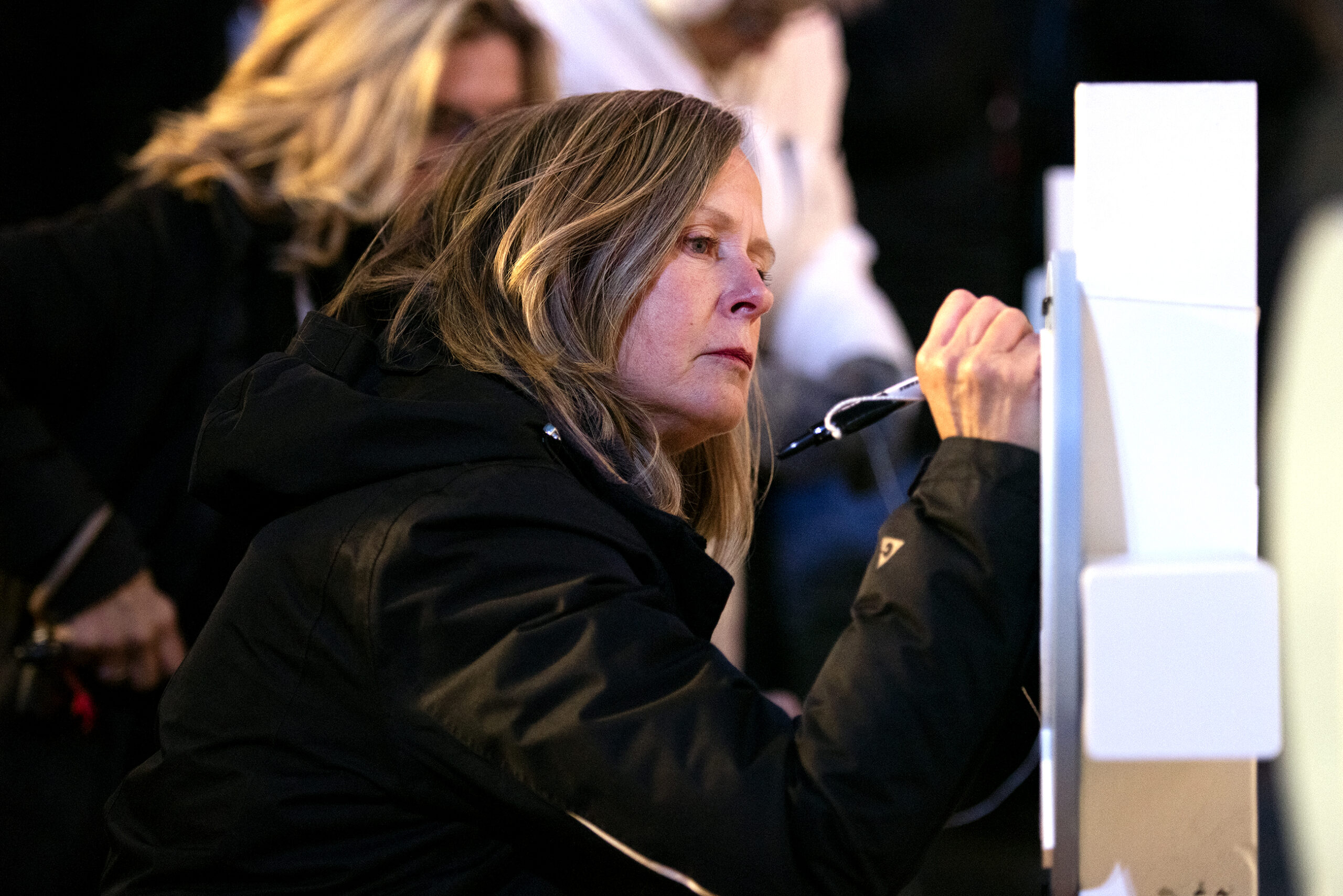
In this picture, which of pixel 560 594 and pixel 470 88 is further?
pixel 470 88

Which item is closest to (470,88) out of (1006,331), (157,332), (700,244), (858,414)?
(157,332)

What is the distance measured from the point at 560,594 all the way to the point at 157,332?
3.18 ft

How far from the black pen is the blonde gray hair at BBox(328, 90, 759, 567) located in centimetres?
11

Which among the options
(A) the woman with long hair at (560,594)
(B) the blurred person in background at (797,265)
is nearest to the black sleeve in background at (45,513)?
(A) the woman with long hair at (560,594)

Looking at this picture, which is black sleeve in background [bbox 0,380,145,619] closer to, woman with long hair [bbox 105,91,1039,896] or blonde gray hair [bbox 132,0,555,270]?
blonde gray hair [bbox 132,0,555,270]

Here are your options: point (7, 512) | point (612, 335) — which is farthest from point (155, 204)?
point (612, 335)

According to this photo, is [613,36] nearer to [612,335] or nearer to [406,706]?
[612,335]

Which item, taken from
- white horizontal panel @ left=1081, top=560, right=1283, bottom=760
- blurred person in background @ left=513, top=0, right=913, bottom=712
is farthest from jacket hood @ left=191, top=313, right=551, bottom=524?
blurred person in background @ left=513, top=0, right=913, bottom=712

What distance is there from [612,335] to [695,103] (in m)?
0.20

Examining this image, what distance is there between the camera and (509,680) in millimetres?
694

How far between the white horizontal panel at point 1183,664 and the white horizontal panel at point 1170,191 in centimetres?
17

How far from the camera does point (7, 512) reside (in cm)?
136

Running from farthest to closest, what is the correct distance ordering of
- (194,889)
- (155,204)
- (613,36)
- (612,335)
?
(613,36) < (155,204) < (612,335) < (194,889)

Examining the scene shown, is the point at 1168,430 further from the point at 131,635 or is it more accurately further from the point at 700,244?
the point at 131,635
